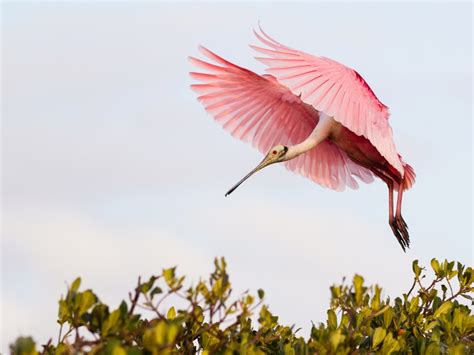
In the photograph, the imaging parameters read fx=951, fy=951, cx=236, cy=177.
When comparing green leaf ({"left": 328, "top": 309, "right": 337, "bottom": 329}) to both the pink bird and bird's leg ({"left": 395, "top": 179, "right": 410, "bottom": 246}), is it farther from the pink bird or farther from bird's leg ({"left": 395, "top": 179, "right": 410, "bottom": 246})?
bird's leg ({"left": 395, "top": 179, "right": 410, "bottom": 246})

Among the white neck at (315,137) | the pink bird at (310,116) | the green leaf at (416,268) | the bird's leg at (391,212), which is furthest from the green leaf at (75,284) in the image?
the bird's leg at (391,212)

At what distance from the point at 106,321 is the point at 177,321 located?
303mm

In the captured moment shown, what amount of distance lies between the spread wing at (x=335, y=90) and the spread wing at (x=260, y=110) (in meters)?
1.22

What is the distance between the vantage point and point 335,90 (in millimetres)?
9477

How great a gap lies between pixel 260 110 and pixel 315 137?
1.00 metres

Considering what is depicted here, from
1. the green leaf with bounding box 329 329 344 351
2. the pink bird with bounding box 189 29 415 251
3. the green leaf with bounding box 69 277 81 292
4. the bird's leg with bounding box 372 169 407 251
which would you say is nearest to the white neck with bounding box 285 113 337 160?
the pink bird with bounding box 189 29 415 251

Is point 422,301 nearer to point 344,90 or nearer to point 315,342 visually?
point 315,342

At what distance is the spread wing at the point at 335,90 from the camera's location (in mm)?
9258

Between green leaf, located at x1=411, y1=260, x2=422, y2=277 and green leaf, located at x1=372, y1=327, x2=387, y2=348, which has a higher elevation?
green leaf, located at x1=411, y1=260, x2=422, y2=277

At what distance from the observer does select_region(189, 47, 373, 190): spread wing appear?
10742 mm

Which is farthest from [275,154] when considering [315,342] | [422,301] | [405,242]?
[315,342]

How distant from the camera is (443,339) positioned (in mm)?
6203

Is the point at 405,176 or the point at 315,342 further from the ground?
the point at 405,176

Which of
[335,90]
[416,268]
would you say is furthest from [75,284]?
[335,90]
